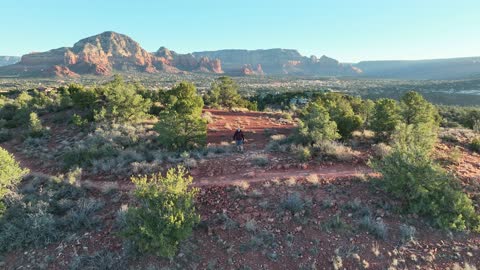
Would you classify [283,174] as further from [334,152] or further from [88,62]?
[88,62]

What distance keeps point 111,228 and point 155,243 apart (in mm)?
2448

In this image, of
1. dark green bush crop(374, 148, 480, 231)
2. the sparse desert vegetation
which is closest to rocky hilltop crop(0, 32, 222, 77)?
the sparse desert vegetation

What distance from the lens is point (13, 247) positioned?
9273 mm

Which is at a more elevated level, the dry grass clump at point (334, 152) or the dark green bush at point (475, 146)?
the dry grass clump at point (334, 152)

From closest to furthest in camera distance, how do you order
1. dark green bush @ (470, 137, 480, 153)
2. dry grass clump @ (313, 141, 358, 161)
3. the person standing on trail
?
dry grass clump @ (313, 141, 358, 161)
the person standing on trail
dark green bush @ (470, 137, 480, 153)

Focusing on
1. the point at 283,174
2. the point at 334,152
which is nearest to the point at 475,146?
the point at 334,152

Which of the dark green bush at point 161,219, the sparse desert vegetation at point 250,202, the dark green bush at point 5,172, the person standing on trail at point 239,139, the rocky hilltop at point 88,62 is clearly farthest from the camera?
the rocky hilltop at point 88,62

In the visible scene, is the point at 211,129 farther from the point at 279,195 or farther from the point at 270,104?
the point at 270,104

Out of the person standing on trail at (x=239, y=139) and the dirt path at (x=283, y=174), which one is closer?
the dirt path at (x=283, y=174)

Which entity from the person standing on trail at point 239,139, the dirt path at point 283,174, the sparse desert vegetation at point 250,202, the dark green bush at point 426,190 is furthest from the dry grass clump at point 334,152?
the person standing on trail at point 239,139

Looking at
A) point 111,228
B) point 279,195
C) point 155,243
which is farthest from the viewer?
point 279,195

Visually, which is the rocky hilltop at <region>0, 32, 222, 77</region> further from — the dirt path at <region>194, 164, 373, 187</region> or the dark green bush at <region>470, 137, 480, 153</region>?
the dark green bush at <region>470, 137, 480, 153</region>

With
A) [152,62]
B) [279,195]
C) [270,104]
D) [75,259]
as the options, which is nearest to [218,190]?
[279,195]

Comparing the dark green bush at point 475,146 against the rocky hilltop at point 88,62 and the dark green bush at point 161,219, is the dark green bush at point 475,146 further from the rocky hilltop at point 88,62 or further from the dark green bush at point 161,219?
the rocky hilltop at point 88,62
